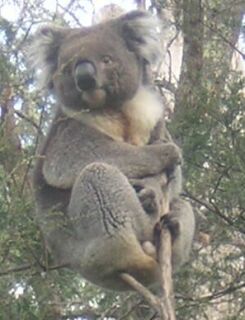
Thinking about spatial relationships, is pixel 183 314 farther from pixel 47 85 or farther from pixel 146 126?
pixel 47 85

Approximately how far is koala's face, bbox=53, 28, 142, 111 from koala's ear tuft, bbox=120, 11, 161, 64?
62 millimetres

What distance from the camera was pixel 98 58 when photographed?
5.59 m

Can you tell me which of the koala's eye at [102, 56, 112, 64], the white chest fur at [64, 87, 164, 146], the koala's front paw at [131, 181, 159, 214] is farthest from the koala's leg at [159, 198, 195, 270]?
the koala's eye at [102, 56, 112, 64]

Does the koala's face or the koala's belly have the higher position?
the koala's face

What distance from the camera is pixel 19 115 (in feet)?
18.9

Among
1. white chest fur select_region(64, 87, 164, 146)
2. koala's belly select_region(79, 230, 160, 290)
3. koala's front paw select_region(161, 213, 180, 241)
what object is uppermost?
white chest fur select_region(64, 87, 164, 146)

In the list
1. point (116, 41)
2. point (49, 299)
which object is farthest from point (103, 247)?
point (116, 41)

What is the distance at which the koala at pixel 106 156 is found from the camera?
500 cm

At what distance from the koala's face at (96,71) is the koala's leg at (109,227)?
1.73 feet

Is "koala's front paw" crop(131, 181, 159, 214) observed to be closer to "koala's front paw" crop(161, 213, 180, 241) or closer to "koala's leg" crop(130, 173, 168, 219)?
"koala's leg" crop(130, 173, 168, 219)

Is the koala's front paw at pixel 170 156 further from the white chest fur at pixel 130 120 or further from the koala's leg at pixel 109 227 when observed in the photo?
the white chest fur at pixel 130 120

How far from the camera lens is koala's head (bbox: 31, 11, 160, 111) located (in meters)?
5.48

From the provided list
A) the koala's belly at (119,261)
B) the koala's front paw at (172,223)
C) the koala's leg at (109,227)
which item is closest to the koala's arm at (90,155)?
the koala's leg at (109,227)

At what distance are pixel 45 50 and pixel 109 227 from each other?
1.40 m
